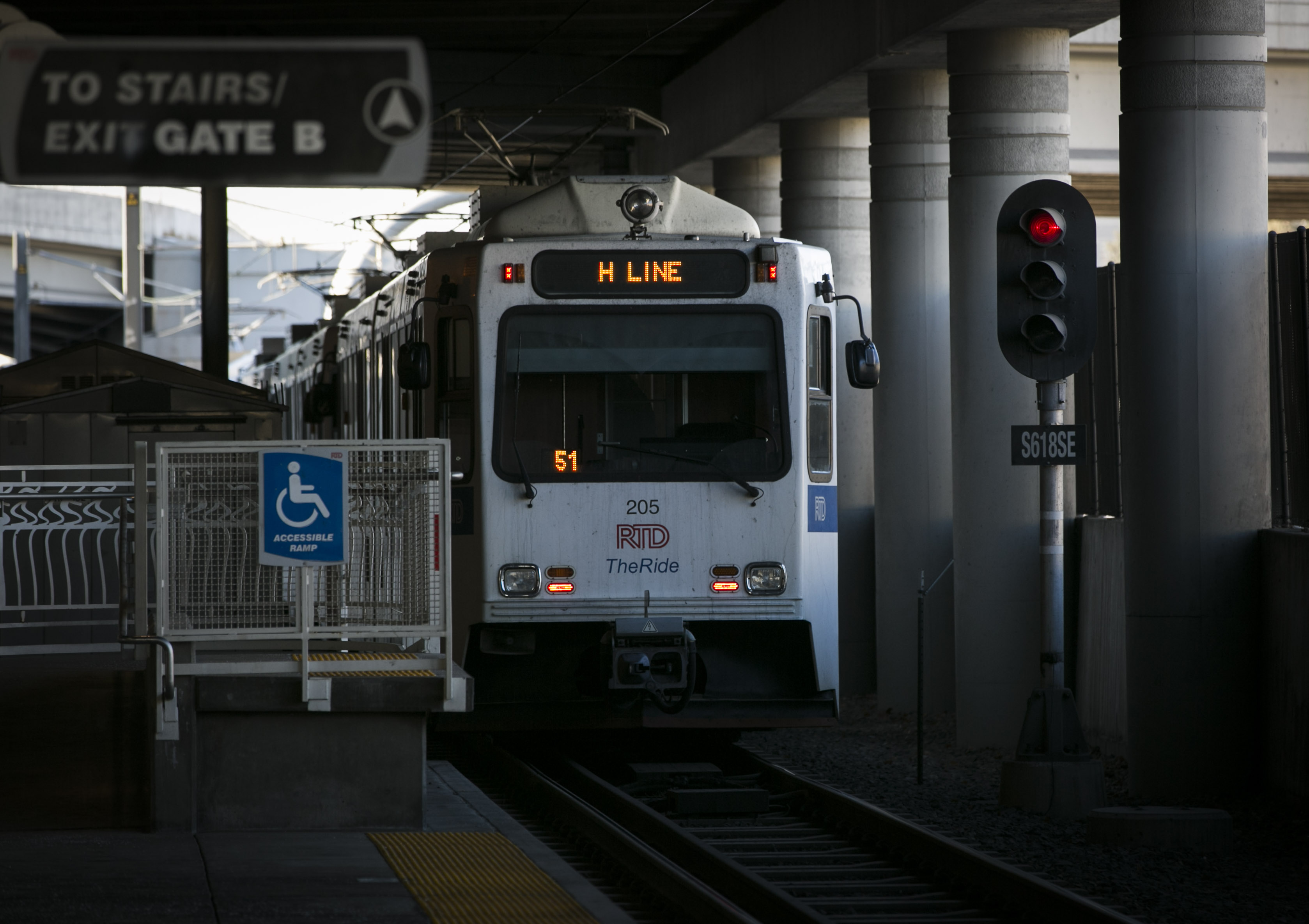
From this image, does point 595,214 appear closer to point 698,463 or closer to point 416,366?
point 416,366

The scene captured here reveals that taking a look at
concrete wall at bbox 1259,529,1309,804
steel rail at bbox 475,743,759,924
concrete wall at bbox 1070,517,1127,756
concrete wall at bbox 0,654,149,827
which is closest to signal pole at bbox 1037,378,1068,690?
concrete wall at bbox 1259,529,1309,804

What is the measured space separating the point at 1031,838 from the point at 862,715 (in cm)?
705

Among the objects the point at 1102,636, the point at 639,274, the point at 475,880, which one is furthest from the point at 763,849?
the point at 1102,636

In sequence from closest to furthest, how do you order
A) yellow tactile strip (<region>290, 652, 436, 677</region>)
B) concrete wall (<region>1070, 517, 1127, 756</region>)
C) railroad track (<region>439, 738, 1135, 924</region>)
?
railroad track (<region>439, 738, 1135, 924</region>), yellow tactile strip (<region>290, 652, 436, 677</region>), concrete wall (<region>1070, 517, 1127, 756</region>)

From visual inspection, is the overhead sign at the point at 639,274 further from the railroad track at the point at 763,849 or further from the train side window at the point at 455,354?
the railroad track at the point at 763,849

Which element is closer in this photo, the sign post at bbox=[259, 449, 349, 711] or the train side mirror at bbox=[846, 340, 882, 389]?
the sign post at bbox=[259, 449, 349, 711]

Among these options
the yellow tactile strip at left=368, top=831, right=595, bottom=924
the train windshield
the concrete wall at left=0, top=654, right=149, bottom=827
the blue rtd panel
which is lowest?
the yellow tactile strip at left=368, top=831, right=595, bottom=924

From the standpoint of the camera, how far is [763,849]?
9.76 meters

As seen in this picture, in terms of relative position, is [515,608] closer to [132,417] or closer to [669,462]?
[669,462]

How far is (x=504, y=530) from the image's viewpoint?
1127 centimetres

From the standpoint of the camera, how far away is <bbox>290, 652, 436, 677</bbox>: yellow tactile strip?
916cm

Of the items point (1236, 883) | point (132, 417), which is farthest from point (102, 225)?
point (1236, 883)

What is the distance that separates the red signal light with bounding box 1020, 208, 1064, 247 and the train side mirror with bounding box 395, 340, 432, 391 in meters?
3.61

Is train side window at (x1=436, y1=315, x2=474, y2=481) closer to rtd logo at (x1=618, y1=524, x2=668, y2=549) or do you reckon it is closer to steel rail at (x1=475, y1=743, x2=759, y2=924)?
rtd logo at (x1=618, y1=524, x2=668, y2=549)
